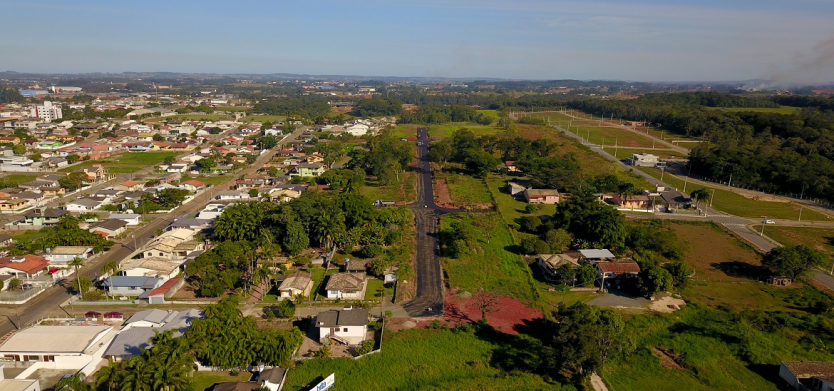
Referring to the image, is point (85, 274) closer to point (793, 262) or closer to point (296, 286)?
point (296, 286)

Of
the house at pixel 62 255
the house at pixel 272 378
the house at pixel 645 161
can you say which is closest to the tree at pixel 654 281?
the house at pixel 272 378

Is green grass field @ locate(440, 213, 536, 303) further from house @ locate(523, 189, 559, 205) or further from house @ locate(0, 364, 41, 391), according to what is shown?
house @ locate(0, 364, 41, 391)

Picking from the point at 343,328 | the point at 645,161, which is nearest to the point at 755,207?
the point at 645,161

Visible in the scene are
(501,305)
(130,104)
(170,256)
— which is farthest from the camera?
(130,104)

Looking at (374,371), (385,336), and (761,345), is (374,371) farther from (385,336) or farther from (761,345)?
(761,345)

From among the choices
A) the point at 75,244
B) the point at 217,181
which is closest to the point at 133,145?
the point at 217,181

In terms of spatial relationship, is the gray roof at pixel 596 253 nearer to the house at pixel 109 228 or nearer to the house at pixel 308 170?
the house at pixel 109 228
